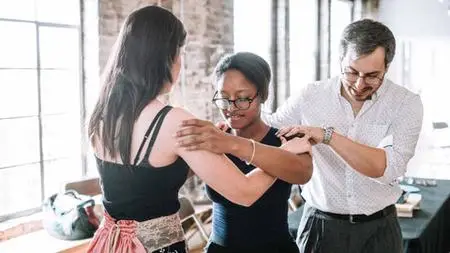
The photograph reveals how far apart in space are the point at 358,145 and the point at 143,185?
32.4 inches

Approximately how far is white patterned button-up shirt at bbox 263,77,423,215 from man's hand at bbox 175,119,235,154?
2.56 feet

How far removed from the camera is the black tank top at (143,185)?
1408mm

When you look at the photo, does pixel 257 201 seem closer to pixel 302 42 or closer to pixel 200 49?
pixel 200 49

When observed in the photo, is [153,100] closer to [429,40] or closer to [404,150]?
[404,150]

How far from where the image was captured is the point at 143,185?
Answer: 142 cm

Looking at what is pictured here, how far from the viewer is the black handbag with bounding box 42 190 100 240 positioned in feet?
11.6

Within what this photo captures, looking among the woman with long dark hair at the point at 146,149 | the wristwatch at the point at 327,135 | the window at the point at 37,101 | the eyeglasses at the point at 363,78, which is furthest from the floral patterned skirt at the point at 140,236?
the window at the point at 37,101

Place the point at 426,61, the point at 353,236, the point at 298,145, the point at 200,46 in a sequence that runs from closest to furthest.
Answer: the point at 298,145 < the point at 353,236 < the point at 200,46 < the point at 426,61

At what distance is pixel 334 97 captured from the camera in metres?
2.18

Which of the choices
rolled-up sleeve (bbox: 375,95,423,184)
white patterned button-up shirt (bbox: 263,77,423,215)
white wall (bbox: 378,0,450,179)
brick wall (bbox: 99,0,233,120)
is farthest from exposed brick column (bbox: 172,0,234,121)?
white wall (bbox: 378,0,450,179)

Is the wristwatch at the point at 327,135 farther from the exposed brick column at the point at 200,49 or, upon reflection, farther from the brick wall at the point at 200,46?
the exposed brick column at the point at 200,49

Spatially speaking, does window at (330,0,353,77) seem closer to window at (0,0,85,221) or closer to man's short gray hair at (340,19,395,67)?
window at (0,0,85,221)

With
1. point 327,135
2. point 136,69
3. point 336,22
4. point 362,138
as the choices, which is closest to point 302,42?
point 336,22

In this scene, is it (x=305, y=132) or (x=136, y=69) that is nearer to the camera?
(x=136, y=69)
